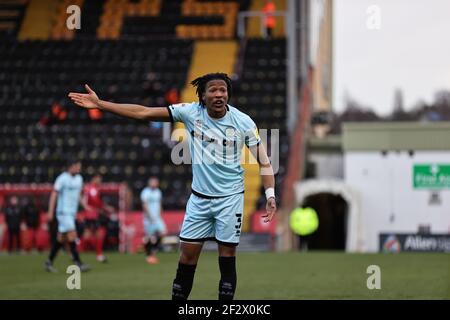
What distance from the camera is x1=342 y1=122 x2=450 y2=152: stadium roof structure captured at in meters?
36.3

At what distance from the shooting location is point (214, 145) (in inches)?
374

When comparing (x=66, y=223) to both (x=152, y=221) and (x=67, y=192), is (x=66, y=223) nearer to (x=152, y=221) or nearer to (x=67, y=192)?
(x=67, y=192)

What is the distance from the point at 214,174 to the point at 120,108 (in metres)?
1.06

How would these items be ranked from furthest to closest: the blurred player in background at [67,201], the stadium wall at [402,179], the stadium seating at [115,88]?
1. the stadium seating at [115,88]
2. the stadium wall at [402,179]
3. the blurred player in background at [67,201]

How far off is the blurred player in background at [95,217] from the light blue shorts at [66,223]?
352 cm

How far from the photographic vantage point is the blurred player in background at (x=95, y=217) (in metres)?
24.3

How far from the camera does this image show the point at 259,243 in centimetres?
3147

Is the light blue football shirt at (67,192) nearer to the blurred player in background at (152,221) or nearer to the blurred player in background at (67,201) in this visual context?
the blurred player in background at (67,201)

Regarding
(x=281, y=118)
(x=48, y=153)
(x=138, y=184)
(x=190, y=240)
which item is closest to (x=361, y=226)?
(x=281, y=118)

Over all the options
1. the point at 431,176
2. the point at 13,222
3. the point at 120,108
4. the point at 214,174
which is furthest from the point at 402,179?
the point at 120,108

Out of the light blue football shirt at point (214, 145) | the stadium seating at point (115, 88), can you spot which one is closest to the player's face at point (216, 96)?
the light blue football shirt at point (214, 145)

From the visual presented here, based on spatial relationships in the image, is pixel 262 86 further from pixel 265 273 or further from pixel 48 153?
pixel 265 273

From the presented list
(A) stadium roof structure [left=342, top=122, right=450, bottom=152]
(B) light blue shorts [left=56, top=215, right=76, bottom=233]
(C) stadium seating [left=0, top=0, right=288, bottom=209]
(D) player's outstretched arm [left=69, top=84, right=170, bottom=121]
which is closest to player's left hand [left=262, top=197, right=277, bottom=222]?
(D) player's outstretched arm [left=69, top=84, right=170, bottom=121]
